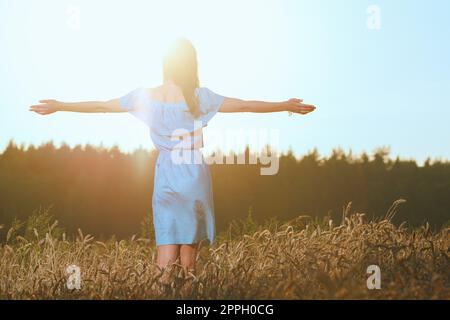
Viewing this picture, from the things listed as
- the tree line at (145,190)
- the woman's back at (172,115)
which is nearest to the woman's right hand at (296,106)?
the woman's back at (172,115)

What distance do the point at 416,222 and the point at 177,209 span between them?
783cm

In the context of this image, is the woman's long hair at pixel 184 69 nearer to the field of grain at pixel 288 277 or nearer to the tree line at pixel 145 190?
the field of grain at pixel 288 277

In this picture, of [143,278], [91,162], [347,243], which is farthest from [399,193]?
[143,278]

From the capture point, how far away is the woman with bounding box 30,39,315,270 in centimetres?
524

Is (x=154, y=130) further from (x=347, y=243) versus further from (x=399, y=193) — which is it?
(x=399, y=193)

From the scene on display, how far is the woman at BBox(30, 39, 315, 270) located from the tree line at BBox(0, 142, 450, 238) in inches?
213

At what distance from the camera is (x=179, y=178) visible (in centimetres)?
522

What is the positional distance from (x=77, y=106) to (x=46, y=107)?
329 millimetres

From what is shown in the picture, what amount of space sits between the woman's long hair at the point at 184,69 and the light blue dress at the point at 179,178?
73 mm

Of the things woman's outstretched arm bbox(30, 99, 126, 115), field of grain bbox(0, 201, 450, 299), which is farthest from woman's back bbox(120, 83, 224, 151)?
field of grain bbox(0, 201, 450, 299)

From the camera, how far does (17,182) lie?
10.7 metres

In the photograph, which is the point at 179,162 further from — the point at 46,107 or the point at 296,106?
the point at 46,107

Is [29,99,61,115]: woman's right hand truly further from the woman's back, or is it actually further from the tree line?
the tree line

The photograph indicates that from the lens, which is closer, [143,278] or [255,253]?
[143,278]
